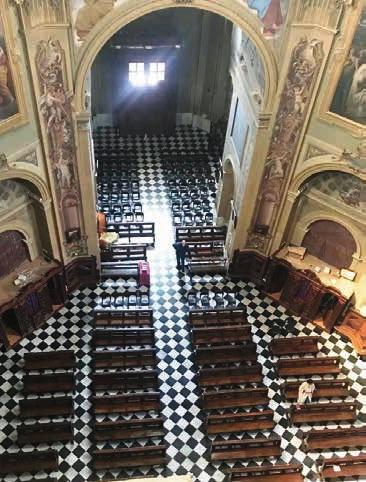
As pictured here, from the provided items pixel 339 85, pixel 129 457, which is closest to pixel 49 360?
pixel 129 457

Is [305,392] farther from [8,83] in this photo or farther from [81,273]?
[8,83]

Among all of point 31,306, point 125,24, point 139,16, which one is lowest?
point 31,306

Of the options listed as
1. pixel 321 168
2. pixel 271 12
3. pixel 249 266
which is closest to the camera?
pixel 271 12

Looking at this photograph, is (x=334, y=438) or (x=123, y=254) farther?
(x=123, y=254)

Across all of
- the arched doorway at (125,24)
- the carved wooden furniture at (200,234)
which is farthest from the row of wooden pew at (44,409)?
the carved wooden furniture at (200,234)

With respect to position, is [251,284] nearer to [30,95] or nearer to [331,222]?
[331,222]

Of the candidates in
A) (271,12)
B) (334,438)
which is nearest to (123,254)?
(334,438)

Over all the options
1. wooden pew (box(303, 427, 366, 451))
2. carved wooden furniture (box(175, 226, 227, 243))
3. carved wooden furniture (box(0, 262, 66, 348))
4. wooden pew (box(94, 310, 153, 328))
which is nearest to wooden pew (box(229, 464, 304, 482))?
wooden pew (box(303, 427, 366, 451))

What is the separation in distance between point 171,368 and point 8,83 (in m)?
10.6

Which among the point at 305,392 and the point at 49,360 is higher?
the point at 305,392

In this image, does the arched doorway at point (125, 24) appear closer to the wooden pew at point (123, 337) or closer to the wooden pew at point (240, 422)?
the wooden pew at point (123, 337)

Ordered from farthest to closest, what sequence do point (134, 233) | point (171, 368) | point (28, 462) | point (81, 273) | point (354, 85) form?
point (134, 233) → point (81, 273) → point (171, 368) → point (28, 462) → point (354, 85)

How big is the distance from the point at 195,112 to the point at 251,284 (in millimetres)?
12276

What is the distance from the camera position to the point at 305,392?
16.4 m
